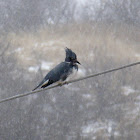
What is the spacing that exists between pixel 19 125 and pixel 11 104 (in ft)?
4.09

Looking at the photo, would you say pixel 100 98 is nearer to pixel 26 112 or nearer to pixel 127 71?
pixel 127 71

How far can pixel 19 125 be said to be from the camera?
62.2 ft

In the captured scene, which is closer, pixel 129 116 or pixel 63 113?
pixel 129 116

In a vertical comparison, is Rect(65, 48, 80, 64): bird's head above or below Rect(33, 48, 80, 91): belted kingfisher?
above

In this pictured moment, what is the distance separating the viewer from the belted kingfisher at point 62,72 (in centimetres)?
393

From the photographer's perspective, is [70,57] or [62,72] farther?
[70,57]

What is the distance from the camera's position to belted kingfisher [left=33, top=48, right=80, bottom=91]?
3933 mm

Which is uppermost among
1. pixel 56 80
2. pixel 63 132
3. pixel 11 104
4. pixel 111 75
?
pixel 111 75

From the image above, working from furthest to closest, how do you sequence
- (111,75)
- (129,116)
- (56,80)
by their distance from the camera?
1. (111,75)
2. (129,116)
3. (56,80)

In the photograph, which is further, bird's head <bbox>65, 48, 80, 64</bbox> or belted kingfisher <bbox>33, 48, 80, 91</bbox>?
bird's head <bbox>65, 48, 80, 64</bbox>

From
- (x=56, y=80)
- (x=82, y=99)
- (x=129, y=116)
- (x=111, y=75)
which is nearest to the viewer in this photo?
(x=56, y=80)

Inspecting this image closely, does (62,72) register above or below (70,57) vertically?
below

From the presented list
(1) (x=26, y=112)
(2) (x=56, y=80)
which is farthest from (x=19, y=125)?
(2) (x=56, y=80)

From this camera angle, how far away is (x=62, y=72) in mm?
3990
